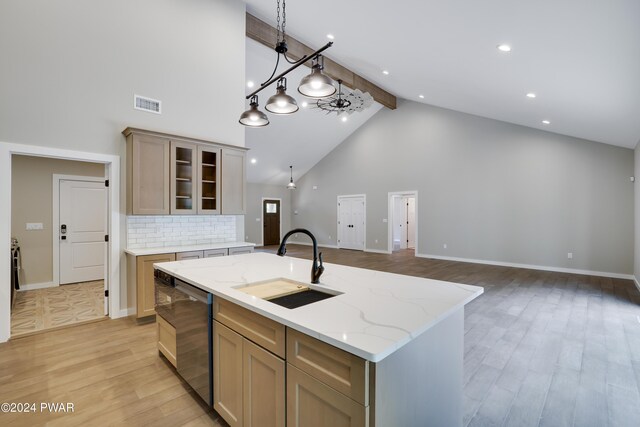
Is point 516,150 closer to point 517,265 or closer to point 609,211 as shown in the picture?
point 609,211

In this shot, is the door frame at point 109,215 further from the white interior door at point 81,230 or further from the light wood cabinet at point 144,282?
the white interior door at point 81,230

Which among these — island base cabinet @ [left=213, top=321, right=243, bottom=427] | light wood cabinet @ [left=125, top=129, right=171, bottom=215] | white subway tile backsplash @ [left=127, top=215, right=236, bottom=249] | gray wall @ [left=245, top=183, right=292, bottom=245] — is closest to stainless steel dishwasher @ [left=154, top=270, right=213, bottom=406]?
island base cabinet @ [left=213, top=321, right=243, bottom=427]

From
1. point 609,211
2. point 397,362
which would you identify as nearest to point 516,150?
point 609,211

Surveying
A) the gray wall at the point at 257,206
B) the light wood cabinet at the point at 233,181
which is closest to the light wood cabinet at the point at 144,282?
the light wood cabinet at the point at 233,181

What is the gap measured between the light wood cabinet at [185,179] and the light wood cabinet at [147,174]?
149mm

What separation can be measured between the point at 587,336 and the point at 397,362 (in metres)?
3.43

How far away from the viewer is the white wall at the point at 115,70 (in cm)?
314

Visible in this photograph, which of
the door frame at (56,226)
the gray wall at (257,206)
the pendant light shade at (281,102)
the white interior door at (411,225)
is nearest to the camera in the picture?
the pendant light shade at (281,102)

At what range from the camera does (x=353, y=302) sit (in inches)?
57.6

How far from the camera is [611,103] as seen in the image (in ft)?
12.6

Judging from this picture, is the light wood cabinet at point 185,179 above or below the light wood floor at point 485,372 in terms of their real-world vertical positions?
above

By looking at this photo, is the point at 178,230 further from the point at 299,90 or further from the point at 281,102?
the point at 299,90

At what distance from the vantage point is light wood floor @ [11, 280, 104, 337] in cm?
341

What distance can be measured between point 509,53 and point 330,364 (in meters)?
4.07
